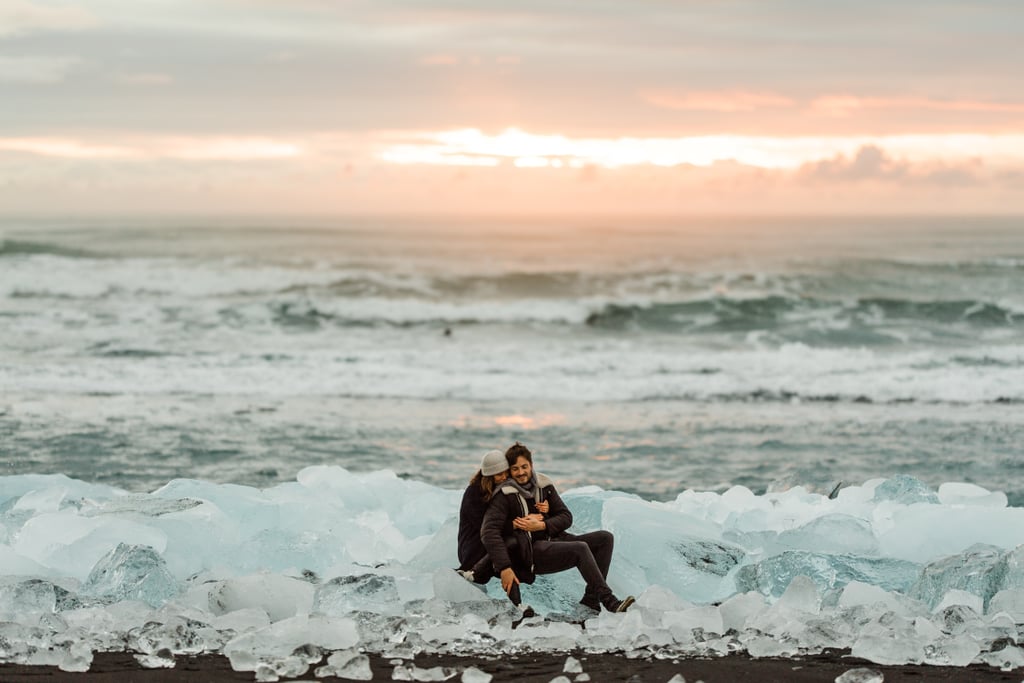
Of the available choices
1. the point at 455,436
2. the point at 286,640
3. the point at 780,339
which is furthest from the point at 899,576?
the point at 780,339

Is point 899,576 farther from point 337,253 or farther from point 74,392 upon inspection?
point 337,253

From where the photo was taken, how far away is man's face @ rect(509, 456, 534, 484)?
20.8 feet

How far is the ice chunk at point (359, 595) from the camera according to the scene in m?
6.24

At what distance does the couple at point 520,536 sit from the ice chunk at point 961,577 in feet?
5.91

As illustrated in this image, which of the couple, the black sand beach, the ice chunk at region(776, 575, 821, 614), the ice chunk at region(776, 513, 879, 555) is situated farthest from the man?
the ice chunk at region(776, 513, 879, 555)

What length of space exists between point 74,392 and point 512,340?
41.6 ft

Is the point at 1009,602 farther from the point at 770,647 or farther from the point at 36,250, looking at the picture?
the point at 36,250

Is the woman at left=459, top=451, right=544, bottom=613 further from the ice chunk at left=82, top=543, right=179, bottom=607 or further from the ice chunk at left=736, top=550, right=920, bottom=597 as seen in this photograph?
the ice chunk at left=82, top=543, right=179, bottom=607

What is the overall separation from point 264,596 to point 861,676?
3.16 m

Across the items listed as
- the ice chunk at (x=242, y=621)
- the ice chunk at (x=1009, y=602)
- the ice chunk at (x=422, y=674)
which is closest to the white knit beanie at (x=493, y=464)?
the ice chunk at (x=422, y=674)

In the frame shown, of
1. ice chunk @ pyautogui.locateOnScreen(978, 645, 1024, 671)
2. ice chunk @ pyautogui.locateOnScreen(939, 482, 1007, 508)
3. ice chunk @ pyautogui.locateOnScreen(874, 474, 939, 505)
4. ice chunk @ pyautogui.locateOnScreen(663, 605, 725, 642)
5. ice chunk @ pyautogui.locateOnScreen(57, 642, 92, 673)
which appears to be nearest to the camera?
ice chunk @ pyautogui.locateOnScreen(57, 642, 92, 673)

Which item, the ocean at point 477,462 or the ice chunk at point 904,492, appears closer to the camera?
the ocean at point 477,462

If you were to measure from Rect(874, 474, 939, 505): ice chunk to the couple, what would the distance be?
308 centimetres

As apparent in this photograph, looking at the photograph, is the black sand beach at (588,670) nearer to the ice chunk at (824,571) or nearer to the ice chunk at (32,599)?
the ice chunk at (32,599)
